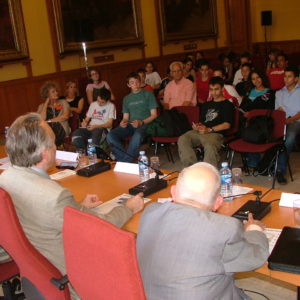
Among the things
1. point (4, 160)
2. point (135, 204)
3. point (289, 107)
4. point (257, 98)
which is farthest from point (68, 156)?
point (289, 107)

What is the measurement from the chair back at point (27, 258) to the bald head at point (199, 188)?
74cm

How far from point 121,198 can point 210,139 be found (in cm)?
250

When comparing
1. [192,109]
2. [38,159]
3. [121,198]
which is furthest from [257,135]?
[38,159]

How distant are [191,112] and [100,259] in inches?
169

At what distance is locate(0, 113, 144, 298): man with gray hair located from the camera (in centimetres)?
208

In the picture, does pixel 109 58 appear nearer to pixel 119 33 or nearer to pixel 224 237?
pixel 119 33

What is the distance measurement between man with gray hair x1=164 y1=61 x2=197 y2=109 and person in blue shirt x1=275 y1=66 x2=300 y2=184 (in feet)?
4.57

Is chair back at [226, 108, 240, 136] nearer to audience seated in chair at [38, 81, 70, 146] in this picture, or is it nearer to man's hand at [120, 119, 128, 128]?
man's hand at [120, 119, 128, 128]

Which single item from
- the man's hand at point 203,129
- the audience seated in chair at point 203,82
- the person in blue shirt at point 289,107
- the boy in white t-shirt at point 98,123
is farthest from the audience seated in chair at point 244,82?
the boy in white t-shirt at point 98,123

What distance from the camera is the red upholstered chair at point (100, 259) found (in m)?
1.45

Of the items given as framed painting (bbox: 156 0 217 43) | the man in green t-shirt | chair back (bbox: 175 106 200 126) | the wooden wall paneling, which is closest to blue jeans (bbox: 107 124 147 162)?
the man in green t-shirt

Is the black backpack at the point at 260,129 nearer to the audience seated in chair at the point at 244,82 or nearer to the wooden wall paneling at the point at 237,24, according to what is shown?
the audience seated in chair at the point at 244,82

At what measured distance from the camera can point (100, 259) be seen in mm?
1536

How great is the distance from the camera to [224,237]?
161 centimetres
